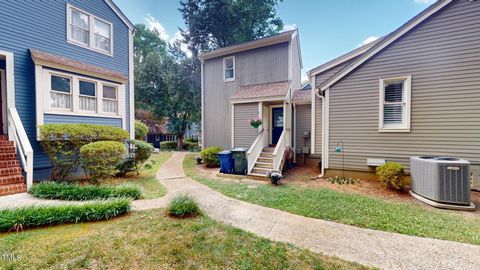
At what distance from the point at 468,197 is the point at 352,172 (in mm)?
3122

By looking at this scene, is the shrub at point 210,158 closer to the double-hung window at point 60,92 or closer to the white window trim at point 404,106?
the double-hung window at point 60,92

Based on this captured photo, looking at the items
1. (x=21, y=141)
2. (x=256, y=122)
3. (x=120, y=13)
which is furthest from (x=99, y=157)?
(x=120, y=13)

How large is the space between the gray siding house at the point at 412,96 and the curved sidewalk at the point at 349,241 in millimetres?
4305

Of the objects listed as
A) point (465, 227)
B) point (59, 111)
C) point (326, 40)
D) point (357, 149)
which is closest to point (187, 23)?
point (326, 40)

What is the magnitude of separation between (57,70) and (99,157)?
153 inches

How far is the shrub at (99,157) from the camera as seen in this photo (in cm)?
654

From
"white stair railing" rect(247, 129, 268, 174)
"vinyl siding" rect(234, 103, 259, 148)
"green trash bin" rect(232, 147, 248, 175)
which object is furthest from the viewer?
"vinyl siding" rect(234, 103, 259, 148)

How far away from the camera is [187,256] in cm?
300

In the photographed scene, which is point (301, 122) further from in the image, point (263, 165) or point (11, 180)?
point (11, 180)

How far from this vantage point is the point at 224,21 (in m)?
19.9

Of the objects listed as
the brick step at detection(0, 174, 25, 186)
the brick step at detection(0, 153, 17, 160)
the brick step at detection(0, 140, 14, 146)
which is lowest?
the brick step at detection(0, 174, 25, 186)

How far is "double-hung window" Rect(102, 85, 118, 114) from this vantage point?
931 cm

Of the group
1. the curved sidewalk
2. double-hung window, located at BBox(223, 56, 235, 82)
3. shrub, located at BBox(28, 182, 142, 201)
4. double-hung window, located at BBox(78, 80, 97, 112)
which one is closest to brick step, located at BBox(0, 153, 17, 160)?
shrub, located at BBox(28, 182, 142, 201)

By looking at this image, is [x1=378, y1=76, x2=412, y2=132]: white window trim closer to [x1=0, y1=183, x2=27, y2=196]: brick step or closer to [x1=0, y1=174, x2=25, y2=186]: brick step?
[x1=0, y1=183, x2=27, y2=196]: brick step
